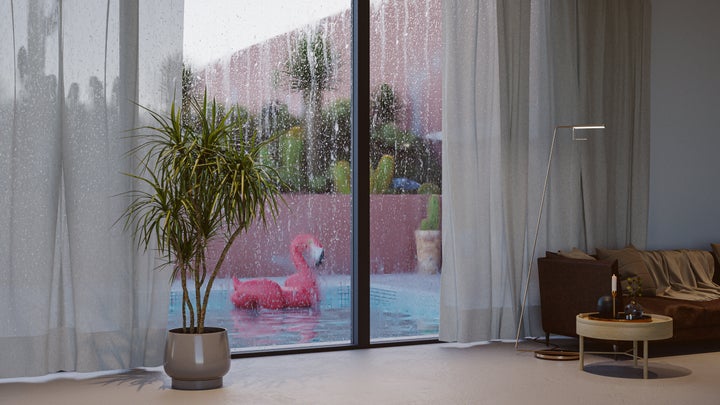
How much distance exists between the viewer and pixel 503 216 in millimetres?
7094

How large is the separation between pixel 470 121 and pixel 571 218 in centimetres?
120

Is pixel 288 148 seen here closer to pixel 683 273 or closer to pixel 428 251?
pixel 428 251

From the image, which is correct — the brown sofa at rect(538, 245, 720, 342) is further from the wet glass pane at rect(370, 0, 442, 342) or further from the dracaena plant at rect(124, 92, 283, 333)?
the dracaena plant at rect(124, 92, 283, 333)

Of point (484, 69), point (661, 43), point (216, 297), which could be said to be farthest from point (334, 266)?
point (661, 43)

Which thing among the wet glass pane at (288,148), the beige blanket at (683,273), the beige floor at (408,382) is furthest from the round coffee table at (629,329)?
the wet glass pane at (288,148)

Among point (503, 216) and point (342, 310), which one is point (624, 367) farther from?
point (342, 310)

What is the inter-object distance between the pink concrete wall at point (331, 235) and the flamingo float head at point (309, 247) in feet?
0.12

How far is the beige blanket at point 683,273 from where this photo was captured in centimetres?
707

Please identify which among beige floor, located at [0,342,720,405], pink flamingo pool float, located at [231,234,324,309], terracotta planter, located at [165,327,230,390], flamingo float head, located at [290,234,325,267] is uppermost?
flamingo float head, located at [290,234,325,267]

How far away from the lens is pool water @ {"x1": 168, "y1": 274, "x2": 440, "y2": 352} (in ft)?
21.2

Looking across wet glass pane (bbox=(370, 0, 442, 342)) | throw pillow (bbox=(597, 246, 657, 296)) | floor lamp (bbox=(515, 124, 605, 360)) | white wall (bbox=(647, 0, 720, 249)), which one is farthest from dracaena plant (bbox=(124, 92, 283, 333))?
white wall (bbox=(647, 0, 720, 249))

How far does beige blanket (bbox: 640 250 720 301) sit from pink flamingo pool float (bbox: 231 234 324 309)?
2652mm

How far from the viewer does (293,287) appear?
6.67 m

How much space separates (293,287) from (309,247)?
1.04 ft
